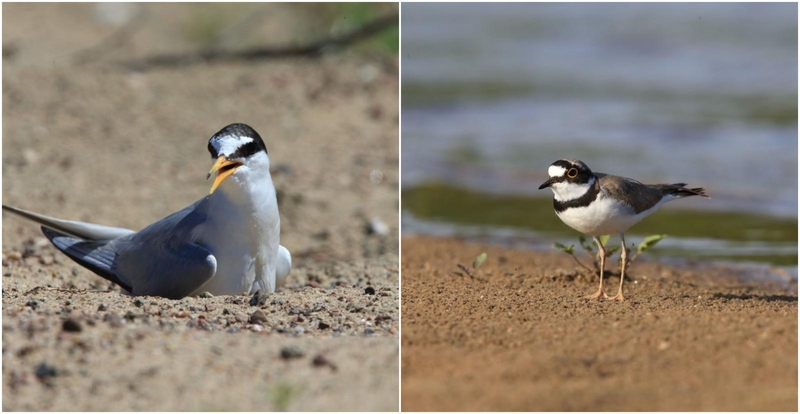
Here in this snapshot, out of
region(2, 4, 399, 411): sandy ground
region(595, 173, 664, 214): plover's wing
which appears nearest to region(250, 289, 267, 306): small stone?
region(2, 4, 399, 411): sandy ground

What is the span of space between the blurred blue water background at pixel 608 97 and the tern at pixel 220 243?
11.0 feet

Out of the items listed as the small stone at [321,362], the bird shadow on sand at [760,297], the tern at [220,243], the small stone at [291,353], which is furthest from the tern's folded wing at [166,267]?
the bird shadow on sand at [760,297]

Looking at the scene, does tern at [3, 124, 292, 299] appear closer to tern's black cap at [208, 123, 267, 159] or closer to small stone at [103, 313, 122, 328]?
tern's black cap at [208, 123, 267, 159]

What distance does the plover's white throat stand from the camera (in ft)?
17.0

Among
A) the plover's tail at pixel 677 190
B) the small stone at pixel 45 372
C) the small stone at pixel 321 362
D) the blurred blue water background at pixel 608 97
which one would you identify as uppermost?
the blurred blue water background at pixel 608 97

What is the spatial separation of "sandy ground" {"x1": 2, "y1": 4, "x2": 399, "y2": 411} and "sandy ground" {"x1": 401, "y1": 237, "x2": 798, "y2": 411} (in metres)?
0.22

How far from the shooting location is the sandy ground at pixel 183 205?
12.4 ft

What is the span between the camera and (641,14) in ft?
66.1

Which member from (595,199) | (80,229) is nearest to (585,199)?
(595,199)

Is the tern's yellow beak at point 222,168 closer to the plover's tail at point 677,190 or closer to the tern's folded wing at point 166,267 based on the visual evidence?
the tern's folded wing at point 166,267

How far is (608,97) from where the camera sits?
1426 cm

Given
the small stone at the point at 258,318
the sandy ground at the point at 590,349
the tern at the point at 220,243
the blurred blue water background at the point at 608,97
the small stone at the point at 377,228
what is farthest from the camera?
the blurred blue water background at the point at 608,97

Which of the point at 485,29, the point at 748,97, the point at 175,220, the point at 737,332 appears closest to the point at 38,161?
the point at 175,220

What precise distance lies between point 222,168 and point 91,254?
111cm
